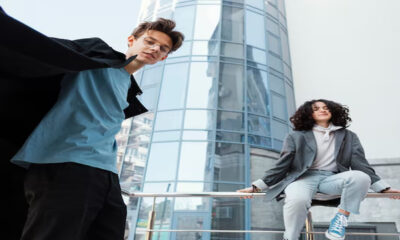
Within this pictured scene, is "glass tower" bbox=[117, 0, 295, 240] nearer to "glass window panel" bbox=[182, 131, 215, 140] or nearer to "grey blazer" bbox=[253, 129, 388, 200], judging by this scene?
"glass window panel" bbox=[182, 131, 215, 140]

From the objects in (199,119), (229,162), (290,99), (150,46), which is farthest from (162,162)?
(150,46)

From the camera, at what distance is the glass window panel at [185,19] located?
10.3 meters

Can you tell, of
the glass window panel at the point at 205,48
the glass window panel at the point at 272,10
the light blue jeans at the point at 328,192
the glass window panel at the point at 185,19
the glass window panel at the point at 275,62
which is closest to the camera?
the light blue jeans at the point at 328,192

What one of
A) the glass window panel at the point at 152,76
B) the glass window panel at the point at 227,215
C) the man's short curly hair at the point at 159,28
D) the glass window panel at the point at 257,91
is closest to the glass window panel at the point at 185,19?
the glass window panel at the point at 152,76

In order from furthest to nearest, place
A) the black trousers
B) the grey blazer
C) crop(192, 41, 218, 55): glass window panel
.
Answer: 1. crop(192, 41, 218, 55): glass window panel
2. the grey blazer
3. the black trousers

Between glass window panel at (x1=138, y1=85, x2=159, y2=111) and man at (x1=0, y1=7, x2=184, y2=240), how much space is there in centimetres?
835

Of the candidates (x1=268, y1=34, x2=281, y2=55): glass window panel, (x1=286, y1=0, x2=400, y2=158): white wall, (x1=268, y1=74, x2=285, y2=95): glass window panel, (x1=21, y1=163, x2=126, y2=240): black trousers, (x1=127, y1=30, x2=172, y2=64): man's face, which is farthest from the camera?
(x1=268, y1=34, x2=281, y2=55): glass window panel

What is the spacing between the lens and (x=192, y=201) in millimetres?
7656

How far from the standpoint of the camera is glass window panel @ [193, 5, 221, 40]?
10.2 meters

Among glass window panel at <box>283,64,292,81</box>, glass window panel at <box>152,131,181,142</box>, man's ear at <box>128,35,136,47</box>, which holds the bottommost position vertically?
man's ear at <box>128,35,136,47</box>

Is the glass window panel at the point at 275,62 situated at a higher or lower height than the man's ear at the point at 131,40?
higher

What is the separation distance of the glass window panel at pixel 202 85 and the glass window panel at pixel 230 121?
Answer: 0.48 meters

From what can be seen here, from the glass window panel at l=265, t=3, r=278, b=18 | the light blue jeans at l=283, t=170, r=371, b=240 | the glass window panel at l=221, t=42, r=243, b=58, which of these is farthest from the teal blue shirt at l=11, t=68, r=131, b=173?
the glass window panel at l=265, t=3, r=278, b=18

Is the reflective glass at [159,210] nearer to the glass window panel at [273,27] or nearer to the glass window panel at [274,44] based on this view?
the glass window panel at [274,44]
